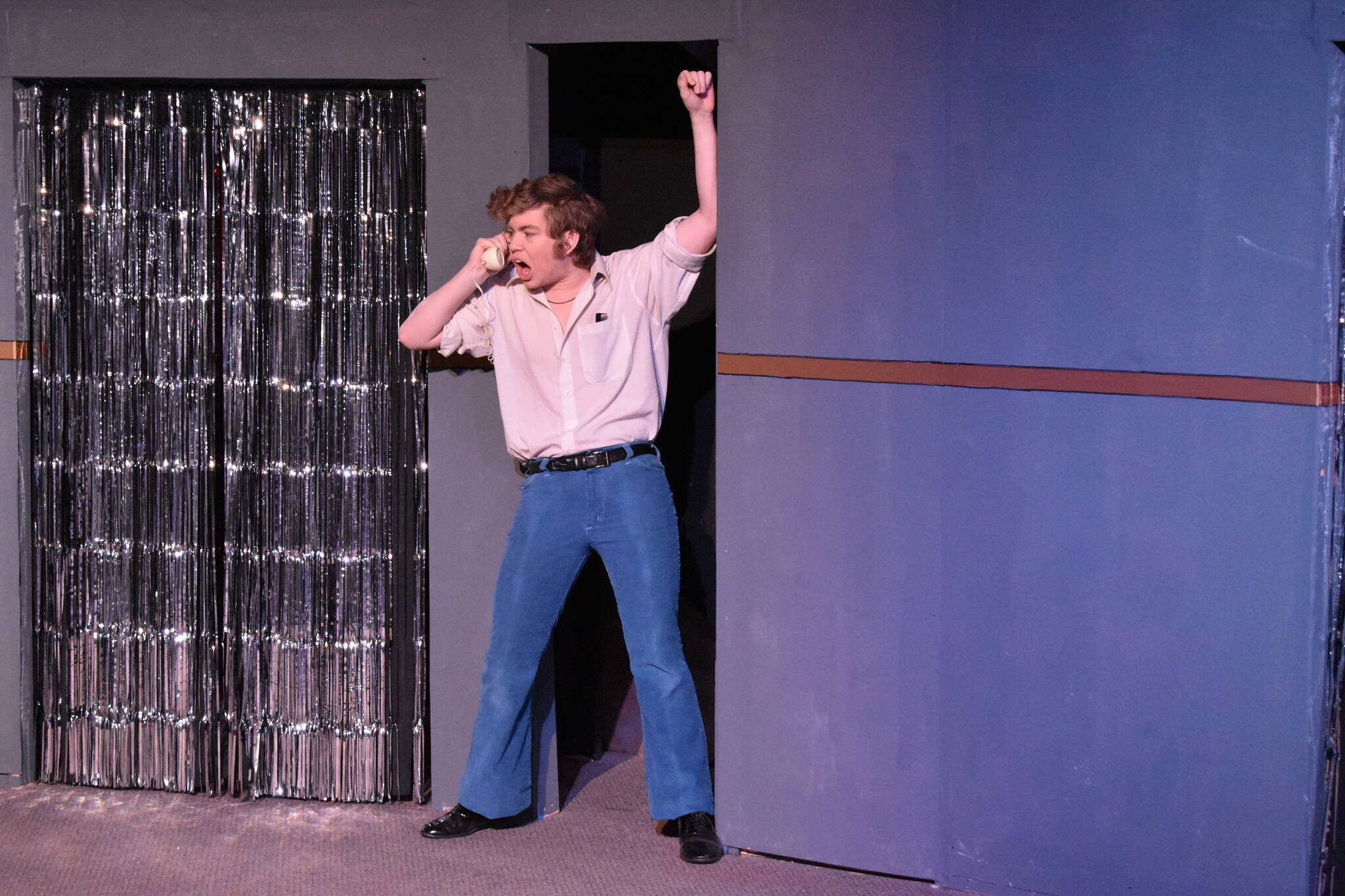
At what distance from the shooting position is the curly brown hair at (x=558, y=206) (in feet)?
9.41

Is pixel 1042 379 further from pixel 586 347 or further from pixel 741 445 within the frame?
pixel 586 347

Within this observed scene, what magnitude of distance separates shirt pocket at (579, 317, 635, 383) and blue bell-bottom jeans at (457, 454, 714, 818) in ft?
0.72

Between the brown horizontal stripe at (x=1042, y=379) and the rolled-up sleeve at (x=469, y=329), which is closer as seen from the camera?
the brown horizontal stripe at (x=1042, y=379)

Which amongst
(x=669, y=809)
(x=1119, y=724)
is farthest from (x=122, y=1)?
(x=1119, y=724)

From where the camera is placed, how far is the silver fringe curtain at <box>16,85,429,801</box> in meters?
3.17

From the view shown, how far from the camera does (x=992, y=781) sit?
277cm

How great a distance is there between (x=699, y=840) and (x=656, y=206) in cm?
174

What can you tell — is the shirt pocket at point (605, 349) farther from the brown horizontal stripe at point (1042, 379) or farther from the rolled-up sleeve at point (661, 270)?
the brown horizontal stripe at point (1042, 379)

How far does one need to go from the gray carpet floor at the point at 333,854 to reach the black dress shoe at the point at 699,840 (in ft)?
0.08

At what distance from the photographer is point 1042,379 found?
8.73ft

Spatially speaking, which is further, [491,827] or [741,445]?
[491,827]

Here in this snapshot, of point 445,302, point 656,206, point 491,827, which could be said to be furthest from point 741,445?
point 491,827

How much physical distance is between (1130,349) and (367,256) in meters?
1.90

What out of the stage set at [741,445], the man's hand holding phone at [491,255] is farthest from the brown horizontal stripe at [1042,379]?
the man's hand holding phone at [491,255]
